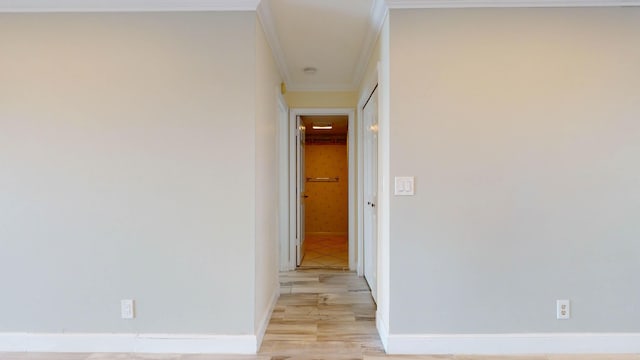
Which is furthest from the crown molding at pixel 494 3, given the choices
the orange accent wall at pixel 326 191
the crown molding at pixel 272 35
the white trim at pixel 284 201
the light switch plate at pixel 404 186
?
the orange accent wall at pixel 326 191

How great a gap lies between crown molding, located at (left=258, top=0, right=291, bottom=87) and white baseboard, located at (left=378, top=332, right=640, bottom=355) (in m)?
2.38

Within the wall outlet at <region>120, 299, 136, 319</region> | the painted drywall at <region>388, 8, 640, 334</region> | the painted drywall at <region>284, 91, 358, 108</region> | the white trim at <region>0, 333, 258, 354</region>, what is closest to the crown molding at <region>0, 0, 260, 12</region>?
the painted drywall at <region>388, 8, 640, 334</region>

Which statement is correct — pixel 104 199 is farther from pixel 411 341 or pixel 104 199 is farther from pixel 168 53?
pixel 411 341

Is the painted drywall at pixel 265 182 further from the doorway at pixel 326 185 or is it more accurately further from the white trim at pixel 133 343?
the doorway at pixel 326 185

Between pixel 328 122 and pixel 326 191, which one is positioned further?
pixel 326 191

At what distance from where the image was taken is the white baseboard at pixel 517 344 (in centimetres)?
225

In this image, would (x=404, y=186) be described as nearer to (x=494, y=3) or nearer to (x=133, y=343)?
(x=494, y=3)

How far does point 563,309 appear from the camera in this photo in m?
2.26

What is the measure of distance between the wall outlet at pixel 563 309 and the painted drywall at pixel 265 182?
6.62ft

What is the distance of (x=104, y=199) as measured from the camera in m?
2.28

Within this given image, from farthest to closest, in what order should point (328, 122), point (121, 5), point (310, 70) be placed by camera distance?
point (328, 122) → point (310, 70) → point (121, 5)

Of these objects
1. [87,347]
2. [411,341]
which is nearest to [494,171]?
[411,341]

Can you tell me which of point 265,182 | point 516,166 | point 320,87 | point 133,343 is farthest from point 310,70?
point 133,343

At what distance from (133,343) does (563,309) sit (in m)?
2.86
